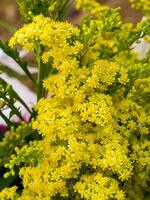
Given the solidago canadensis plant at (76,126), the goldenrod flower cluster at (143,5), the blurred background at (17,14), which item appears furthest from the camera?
the blurred background at (17,14)

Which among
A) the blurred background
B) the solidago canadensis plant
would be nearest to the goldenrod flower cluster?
the solidago canadensis plant

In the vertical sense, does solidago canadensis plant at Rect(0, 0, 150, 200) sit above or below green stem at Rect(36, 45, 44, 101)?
below

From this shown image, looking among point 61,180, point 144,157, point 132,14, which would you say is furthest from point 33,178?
point 132,14

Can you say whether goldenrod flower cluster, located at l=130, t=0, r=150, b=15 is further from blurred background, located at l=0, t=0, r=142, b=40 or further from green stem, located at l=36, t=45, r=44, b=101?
blurred background, located at l=0, t=0, r=142, b=40

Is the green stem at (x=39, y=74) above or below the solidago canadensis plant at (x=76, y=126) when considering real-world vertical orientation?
above

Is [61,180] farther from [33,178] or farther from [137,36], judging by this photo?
[137,36]

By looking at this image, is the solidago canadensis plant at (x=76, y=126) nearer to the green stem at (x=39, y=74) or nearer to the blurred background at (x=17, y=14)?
the green stem at (x=39, y=74)

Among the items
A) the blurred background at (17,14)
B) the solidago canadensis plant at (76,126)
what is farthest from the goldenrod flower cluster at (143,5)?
the blurred background at (17,14)

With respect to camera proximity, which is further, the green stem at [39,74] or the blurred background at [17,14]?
the blurred background at [17,14]
